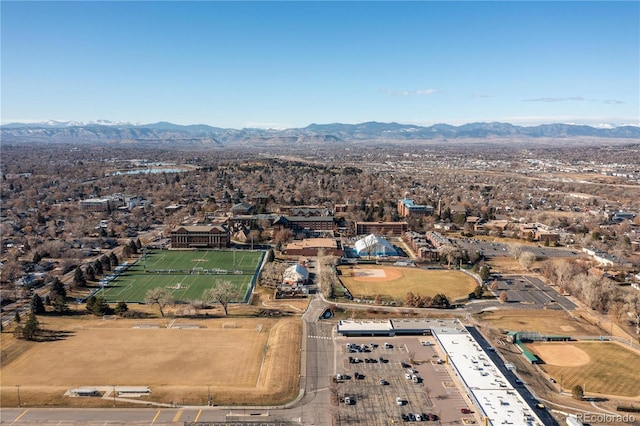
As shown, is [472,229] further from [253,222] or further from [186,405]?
[186,405]

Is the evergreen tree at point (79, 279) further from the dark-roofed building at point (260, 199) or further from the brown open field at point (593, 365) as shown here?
the dark-roofed building at point (260, 199)

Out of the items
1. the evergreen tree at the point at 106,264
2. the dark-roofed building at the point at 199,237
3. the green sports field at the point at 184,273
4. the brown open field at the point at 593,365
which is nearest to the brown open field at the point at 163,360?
the green sports field at the point at 184,273

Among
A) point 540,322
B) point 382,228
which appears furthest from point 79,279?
point 540,322

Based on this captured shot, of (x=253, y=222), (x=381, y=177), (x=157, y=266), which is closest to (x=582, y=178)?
(x=381, y=177)

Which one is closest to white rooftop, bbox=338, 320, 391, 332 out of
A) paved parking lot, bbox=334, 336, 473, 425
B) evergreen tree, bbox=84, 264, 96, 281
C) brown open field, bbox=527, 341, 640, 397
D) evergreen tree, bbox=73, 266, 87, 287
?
paved parking lot, bbox=334, 336, 473, 425

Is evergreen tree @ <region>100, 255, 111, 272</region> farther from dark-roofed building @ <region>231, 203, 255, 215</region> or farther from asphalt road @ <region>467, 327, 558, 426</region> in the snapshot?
asphalt road @ <region>467, 327, 558, 426</region>

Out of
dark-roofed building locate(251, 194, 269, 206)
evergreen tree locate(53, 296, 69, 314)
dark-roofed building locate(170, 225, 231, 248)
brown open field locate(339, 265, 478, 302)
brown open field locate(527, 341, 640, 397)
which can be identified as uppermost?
dark-roofed building locate(251, 194, 269, 206)
